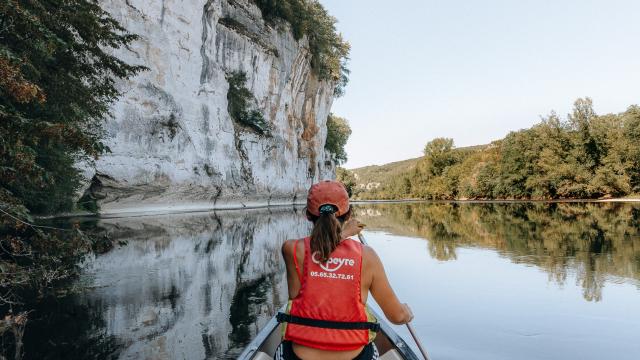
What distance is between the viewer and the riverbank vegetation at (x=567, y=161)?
52.5 m

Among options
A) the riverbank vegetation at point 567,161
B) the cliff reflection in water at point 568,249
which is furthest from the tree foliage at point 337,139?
the cliff reflection in water at point 568,249

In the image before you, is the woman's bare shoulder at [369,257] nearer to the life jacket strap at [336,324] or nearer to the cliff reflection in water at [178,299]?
the life jacket strap at [336,324]

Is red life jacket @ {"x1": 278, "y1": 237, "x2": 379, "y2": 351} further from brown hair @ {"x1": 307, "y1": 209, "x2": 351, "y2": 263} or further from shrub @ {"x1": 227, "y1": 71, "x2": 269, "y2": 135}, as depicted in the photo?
shrub @ {"x1": 227, "y1": 71, "x2": 269, "y2": 135}

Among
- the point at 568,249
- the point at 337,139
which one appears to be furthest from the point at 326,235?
the point at 337,139

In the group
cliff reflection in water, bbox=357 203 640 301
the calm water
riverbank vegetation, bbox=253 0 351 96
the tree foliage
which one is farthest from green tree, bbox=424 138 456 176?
the calm water

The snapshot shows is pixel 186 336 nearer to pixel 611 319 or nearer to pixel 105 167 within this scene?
pixel 611 319

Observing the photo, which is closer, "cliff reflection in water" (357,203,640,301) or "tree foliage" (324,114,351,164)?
"cliff reflection in water" (357,203,640,301)

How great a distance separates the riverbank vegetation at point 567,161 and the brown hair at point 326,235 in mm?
60338

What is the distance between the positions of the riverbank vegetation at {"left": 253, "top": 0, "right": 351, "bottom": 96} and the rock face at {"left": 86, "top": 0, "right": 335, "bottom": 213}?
1361 millimetres

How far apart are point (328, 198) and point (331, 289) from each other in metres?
0.52

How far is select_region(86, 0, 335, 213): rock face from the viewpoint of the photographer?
77.8ft

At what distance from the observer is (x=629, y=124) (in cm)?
5247

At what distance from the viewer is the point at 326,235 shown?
2.41 metres

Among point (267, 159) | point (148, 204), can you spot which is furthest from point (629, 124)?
point (148, 204)
